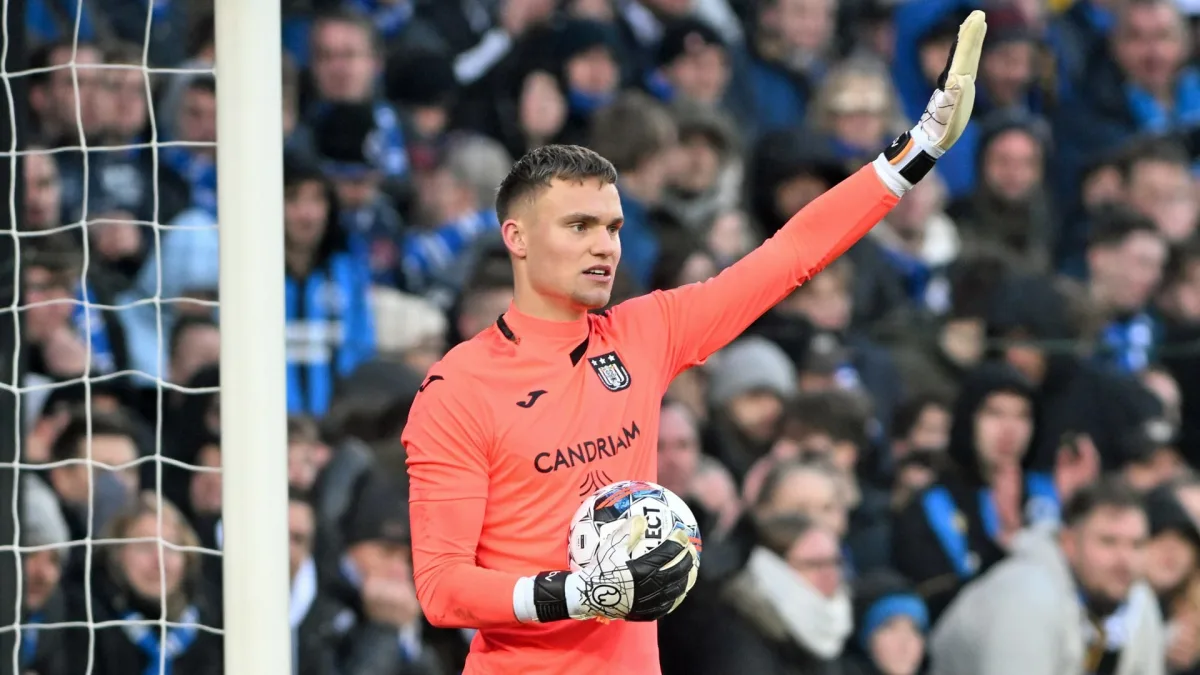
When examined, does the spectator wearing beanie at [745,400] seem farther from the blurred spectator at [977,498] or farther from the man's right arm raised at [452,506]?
the man's right arm raised at [452,506]

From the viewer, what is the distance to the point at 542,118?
7125mm

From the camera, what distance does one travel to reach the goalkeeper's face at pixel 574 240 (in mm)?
3494

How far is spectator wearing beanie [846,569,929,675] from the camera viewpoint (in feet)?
21.1

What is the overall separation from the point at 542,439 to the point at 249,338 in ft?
2.72

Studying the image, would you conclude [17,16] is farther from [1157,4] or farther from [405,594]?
[1157,4]

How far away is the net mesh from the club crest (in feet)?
6.58

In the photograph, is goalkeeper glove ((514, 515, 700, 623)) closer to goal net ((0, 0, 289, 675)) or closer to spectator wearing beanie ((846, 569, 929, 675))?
goal net ((0, 0, 289, 675))

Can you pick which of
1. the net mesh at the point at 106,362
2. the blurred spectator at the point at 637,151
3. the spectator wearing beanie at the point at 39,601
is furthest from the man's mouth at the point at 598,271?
the blurred spectator at the point at 637,151

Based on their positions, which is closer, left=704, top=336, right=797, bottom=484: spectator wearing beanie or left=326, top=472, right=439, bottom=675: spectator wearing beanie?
left=326, top=472, right=439, bottom=675: spectator wearing beanie

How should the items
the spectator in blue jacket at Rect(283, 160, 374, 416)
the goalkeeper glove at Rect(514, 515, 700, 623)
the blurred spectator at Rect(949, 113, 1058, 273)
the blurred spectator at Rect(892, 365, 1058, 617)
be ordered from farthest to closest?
the blurred spectator at Rect(949, 113, 1058, 273)
the blurred spectator at Rect(892, 365, 1058, 617)
the spectator in blue jacket at Rect(283, 160, 374, 416)
the goalkeeper glove at Rect(514, 515, 700, 623)

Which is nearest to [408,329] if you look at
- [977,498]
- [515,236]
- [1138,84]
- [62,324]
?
[62,324]

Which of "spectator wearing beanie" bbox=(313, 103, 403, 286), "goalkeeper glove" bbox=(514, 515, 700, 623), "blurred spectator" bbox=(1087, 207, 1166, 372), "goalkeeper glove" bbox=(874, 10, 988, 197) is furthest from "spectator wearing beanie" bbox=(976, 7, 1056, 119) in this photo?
"goalkeeper glove" bbox=(514, 515, 700, 623)

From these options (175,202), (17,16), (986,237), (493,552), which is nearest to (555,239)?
(493,552)

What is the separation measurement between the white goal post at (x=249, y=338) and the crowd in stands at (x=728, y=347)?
146cm
